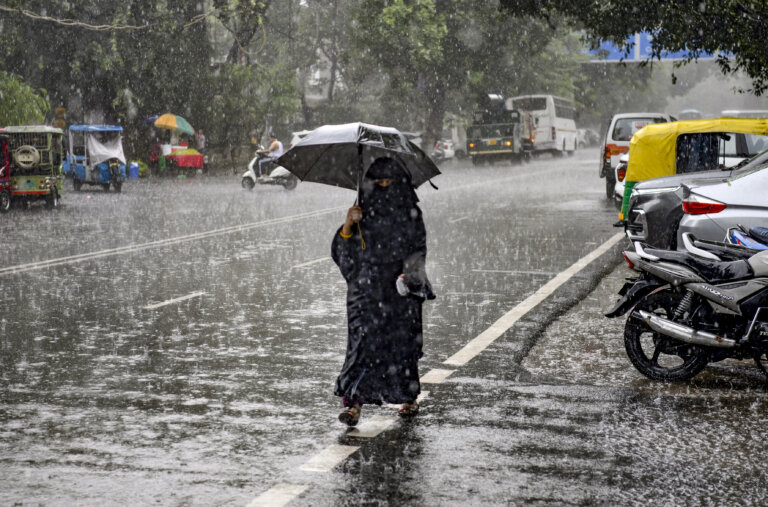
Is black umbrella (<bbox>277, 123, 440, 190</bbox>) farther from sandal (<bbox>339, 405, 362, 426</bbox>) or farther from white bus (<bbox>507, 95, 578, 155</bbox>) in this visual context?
white bus (<bbox>507, 95, 578, 155</bbox>)

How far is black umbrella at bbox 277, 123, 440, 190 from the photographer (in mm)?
6520

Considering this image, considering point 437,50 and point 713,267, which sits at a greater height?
point 437,50

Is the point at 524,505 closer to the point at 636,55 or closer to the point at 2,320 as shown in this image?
the point at 2,320

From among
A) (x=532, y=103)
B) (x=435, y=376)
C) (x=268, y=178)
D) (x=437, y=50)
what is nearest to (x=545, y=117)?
(x=532, y=103)

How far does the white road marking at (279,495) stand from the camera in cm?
482

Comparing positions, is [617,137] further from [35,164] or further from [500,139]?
[500,139]

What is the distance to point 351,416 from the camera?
20.2ft

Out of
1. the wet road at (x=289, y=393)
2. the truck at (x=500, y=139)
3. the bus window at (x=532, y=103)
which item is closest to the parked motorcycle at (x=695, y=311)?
the wet road at (x=289, y=393)

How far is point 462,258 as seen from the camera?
1473 cm

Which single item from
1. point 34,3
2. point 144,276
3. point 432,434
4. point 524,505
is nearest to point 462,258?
point 144,276

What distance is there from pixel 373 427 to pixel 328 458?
27.7 inches

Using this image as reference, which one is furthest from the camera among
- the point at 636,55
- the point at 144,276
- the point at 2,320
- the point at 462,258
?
the point at 636,55

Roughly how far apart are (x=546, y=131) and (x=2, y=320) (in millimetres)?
51298

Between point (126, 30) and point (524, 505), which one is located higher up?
point (126, 30)
